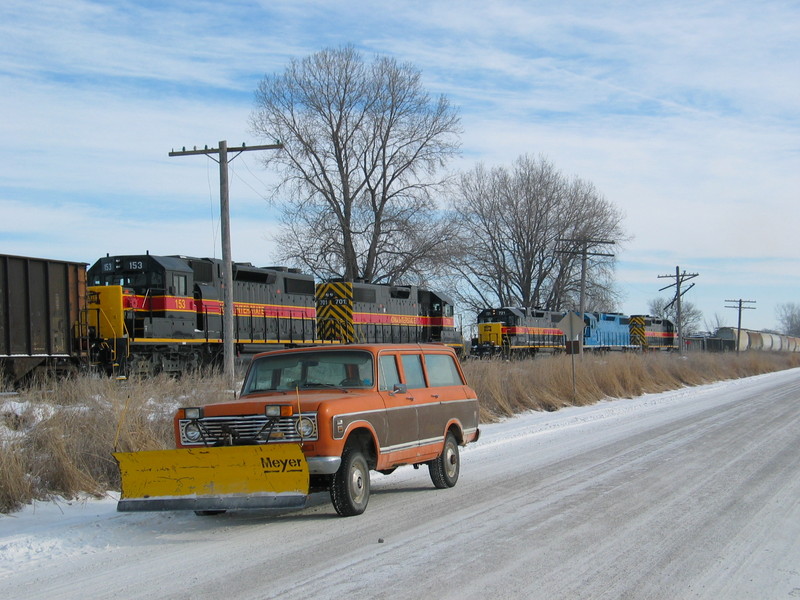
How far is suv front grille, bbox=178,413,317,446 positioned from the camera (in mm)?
7941

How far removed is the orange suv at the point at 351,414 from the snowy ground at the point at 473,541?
18.8 inches

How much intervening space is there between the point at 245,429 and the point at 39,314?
13.2m

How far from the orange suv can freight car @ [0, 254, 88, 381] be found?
11368 mm

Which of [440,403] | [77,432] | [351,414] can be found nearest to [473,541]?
[351,414]

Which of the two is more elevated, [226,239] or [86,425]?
[226,239]

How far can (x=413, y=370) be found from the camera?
1002 centimetres

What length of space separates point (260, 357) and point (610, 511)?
4260 mm

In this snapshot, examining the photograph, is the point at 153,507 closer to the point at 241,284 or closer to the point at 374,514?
the point at 374,514

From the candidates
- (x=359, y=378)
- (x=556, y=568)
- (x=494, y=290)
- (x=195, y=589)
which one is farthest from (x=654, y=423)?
(x=494, y=290)

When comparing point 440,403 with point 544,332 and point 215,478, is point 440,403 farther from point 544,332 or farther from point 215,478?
point 544,332

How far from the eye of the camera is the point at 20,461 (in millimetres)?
9273

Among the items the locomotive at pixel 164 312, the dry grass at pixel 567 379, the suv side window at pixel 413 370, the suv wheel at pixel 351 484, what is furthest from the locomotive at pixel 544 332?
the suv wheel at pixel 351 484

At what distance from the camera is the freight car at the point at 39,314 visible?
727 inches

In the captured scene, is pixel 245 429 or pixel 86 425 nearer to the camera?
pixel 245 429
